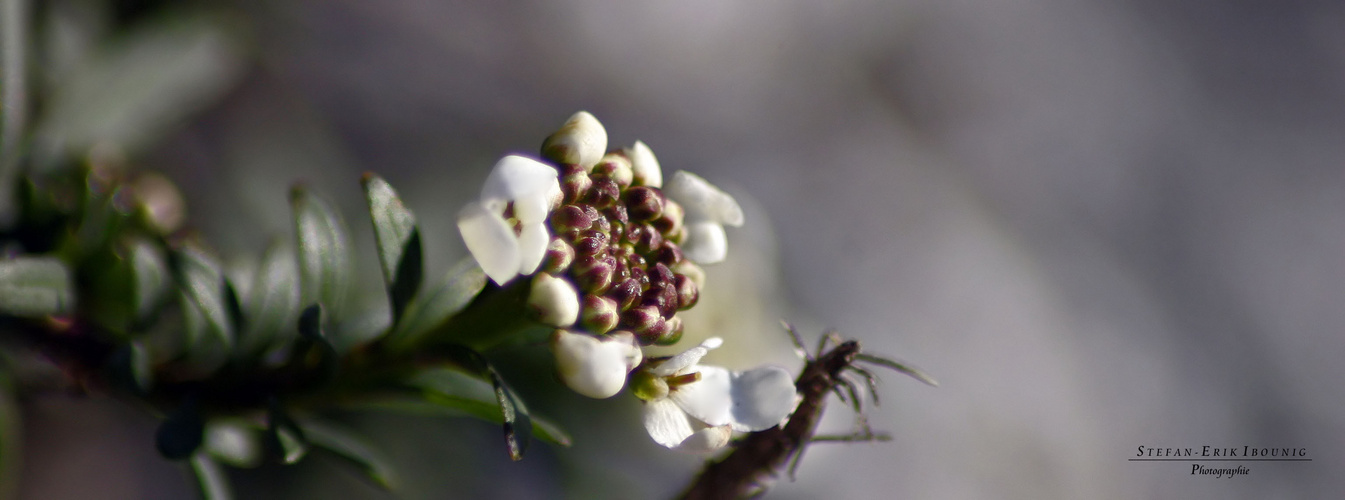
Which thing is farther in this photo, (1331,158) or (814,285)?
(1331,158)

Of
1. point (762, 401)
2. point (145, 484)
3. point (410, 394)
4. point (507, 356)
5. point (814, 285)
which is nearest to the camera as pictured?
point (762, 401)

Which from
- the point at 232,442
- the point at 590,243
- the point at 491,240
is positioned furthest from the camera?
the point at 232,442

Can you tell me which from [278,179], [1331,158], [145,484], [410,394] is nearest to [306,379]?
[410,394]

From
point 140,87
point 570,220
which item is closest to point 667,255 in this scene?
point 570,220

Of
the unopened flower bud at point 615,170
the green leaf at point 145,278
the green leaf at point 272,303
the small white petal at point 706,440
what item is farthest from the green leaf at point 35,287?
the small white petal at point 706,440

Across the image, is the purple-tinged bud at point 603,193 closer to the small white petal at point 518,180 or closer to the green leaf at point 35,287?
the small white petal at point 518,180

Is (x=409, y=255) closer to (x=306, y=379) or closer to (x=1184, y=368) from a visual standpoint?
(x=306, y=379)

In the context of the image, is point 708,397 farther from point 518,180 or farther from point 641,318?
point 518,180
